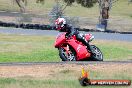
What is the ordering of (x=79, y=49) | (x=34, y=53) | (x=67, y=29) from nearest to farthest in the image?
(x=67, y=29) → (x=79, y=49) → (x=34, y=53)

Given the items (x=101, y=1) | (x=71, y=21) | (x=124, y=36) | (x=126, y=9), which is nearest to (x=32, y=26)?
(x=71, y=21)

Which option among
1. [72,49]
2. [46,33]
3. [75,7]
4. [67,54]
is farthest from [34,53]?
[75,7]

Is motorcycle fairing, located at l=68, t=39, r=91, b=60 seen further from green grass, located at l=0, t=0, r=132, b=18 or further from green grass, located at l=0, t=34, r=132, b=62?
green grass, located at l=0, t=0, r=132, b=18

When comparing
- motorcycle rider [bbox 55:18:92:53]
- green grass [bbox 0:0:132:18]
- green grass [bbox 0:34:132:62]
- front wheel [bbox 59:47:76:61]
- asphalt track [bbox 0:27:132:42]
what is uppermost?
motorcycle rider [bbox 55:18:92:53]

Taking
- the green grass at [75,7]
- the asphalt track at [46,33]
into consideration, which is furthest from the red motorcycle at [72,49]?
the green grass at [75,7]

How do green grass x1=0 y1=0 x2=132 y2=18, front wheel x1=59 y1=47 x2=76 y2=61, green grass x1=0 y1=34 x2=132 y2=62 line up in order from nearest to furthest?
front wheel x1=59 y1=47 x2=76 y2=61
green grass x1=0 y1=34 x2=132 y2=62
green grass x1=0 y1=0 x2=132 y2=18

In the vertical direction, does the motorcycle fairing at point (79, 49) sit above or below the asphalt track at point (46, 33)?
above

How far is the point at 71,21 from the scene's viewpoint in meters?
40.2

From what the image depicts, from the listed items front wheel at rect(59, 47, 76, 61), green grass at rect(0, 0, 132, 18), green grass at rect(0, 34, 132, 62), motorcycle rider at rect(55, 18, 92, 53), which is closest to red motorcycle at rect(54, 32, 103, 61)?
front wheel at rect(59, 47, 76, 61)

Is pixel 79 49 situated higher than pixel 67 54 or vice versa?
pixel 79 49

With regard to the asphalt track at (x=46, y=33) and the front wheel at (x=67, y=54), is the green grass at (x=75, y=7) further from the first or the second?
the front wheel at (x=67, y=54)

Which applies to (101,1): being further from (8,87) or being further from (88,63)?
(8,87)

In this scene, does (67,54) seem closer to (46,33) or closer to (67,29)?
(67,29)

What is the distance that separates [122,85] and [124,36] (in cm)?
2779
